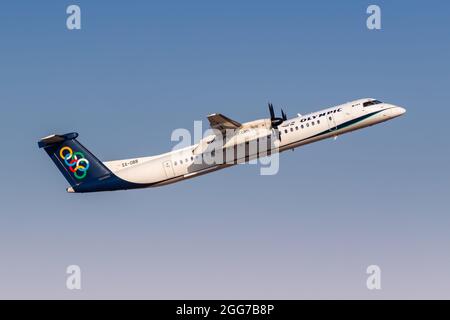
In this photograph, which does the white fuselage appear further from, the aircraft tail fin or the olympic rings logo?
the olympic rings logo

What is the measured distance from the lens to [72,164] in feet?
186

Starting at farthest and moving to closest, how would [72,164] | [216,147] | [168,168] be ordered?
[72,164], [168,168], [216,147]

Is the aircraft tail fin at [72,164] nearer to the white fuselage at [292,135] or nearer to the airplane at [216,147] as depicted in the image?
the airplane at [216,147]

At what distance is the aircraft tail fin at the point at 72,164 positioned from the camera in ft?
185

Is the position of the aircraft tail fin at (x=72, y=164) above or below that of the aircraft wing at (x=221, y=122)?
below

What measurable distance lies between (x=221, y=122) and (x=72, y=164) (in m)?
12.8

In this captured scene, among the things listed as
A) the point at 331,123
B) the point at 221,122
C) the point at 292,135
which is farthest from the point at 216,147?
the point at 331,123

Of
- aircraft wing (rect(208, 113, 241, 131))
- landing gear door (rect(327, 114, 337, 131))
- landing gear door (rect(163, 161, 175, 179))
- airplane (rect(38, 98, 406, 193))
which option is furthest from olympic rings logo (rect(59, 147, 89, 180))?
landing gear door (rect(327, 114, 337, 131))

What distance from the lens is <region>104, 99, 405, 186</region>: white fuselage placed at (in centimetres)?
5450

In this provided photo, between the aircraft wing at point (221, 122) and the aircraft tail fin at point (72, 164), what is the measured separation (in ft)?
32.0

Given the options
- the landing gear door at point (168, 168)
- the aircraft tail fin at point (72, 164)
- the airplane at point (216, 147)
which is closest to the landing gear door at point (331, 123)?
the airplane at point (216, 147)

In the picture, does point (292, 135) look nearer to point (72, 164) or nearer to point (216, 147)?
point (216, 147)
